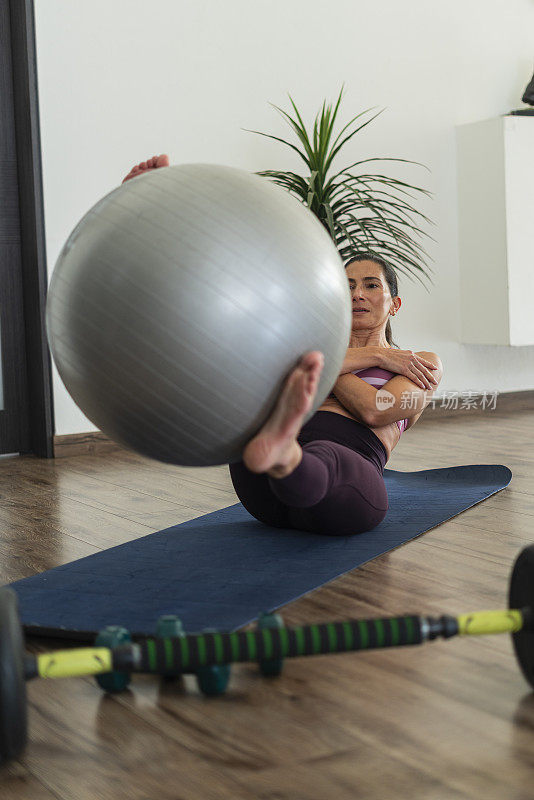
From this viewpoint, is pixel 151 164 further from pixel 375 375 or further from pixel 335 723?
pixel 335 723

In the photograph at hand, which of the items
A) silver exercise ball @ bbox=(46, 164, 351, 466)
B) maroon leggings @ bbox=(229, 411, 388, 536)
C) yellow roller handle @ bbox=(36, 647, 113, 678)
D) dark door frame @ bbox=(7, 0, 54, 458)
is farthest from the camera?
dark door frame @ bbox=(7, 0, 54, 458)

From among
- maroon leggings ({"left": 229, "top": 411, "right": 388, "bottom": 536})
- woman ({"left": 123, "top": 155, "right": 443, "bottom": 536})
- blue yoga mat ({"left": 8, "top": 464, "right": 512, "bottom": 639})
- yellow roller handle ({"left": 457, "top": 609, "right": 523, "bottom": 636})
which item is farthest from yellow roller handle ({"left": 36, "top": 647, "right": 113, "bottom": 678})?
maroon leggings ({"left": 229, "top": 411, "right": 388, "bottom": 536})

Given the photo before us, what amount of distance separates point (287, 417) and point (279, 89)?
119 inches

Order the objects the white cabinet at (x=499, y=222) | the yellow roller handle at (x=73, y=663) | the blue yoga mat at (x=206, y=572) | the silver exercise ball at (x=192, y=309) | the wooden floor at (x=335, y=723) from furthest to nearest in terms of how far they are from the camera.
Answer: the white cabinet at (x=499, y=222)
the blue yoga mat at (x=206, y=572)
the silver exercise ball at (x=192, y=309)
the yellow roller handle at (x=73, y=663)
the wooden floor at (x=335, y=723)

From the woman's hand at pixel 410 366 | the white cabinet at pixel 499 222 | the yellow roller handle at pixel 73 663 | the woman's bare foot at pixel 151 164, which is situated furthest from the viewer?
the white cabinet at pixel 499 222

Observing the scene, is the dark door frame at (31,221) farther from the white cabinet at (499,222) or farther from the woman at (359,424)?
the white cabinet at (499,222)

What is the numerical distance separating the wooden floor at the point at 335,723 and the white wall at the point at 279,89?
224cm

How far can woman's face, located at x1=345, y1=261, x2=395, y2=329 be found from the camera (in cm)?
238

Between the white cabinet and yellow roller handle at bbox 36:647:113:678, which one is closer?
yellow roller handle at bbox 36:647:113:678

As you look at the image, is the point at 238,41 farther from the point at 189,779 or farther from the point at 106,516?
the point at 189,779

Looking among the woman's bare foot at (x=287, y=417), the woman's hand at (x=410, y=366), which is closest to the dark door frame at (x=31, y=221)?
the woman's hand at (x=410, y=366)

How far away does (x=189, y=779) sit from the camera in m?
1.06

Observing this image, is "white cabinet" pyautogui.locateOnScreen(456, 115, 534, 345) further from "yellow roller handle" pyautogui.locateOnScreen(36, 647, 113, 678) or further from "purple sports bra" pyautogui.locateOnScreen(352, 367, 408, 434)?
"yellow roller handle" pyautogui.locateOnScreen(36, 647, 113, 678)

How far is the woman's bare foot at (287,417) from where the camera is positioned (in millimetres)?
1319
